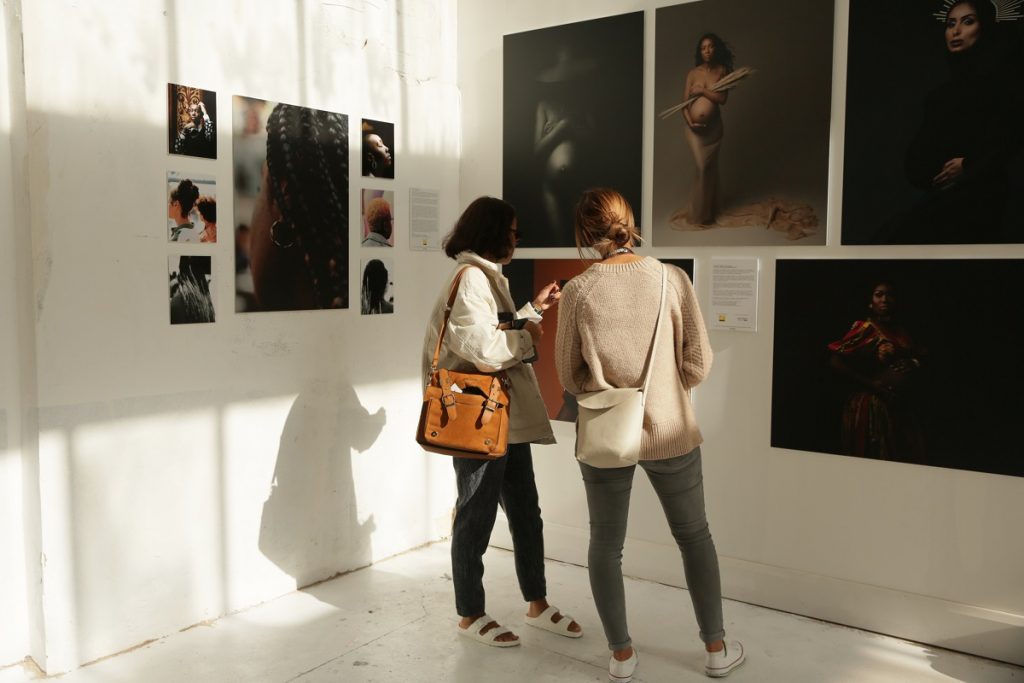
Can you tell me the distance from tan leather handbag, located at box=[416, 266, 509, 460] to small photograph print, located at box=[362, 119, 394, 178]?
1298 mm

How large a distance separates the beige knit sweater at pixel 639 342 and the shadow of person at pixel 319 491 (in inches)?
62.8

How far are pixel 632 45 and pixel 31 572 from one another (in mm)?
3334

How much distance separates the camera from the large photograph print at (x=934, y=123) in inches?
126

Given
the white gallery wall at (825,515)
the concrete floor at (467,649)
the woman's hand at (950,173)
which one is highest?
the woman's hand at (950,173)

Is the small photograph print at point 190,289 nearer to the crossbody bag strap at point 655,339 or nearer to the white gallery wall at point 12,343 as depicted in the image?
the white gallery wall at point 12,343

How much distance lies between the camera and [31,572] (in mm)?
3234

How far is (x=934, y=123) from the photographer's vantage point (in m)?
3.33

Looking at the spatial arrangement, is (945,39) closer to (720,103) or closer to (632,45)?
(720,103)

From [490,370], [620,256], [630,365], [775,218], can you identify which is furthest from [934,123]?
[490,370]

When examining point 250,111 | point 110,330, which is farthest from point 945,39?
point 110,330

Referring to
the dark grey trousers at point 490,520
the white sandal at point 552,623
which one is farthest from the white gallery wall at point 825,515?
the dark grey trousers at point 490,520

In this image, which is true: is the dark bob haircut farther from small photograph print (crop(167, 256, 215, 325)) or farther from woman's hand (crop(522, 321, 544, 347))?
small photograph print (crop(167, 256, 215, 325))

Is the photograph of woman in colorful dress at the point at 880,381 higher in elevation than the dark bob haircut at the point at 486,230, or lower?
lower

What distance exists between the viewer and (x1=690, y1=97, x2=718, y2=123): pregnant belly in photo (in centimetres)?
388
